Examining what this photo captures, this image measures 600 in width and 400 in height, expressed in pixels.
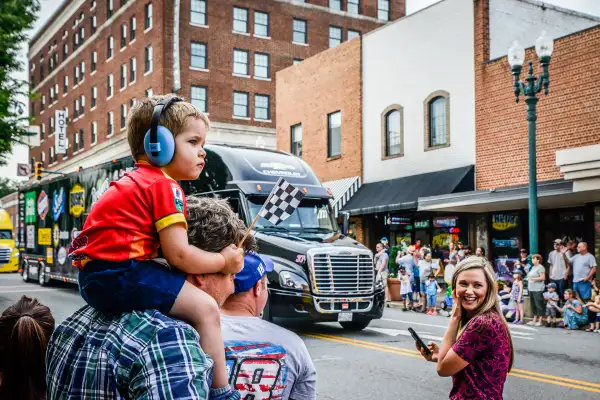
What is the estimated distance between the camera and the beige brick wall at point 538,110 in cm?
1889

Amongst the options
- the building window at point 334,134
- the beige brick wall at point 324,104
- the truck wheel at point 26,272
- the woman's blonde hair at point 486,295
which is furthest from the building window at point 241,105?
the woman's blonde hair at point 486,295

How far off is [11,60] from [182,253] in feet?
62.1

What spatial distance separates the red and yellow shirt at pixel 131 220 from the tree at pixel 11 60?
1730cm

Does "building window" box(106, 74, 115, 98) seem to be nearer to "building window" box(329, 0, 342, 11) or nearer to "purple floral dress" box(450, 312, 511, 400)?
"building window" box(329, 0, 342, 11)

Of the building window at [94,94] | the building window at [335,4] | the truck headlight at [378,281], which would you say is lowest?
the truck headlight at [378,281]

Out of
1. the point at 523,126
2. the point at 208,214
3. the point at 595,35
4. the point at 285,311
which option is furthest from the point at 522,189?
the point at 208,214

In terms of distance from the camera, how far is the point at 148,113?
2.41m

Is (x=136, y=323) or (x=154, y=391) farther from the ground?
(x=136, y=323)

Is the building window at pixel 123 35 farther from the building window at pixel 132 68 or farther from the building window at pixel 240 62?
the building window at pixel 240 62

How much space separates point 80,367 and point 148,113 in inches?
36.4

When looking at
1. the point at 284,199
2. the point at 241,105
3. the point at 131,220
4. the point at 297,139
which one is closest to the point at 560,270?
the point at 284,199

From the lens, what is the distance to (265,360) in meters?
2.46

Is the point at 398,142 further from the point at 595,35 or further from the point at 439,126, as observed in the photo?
the point at 595,35

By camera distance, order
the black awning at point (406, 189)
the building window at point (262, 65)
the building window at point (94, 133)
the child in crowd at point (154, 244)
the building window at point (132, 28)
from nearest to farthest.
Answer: the child in crowd at point (154, 244) → the black awning at point (406, 189) → the building window at point (262, 65) → the building window at point (132, 28) → the building window at point (94, 133)
